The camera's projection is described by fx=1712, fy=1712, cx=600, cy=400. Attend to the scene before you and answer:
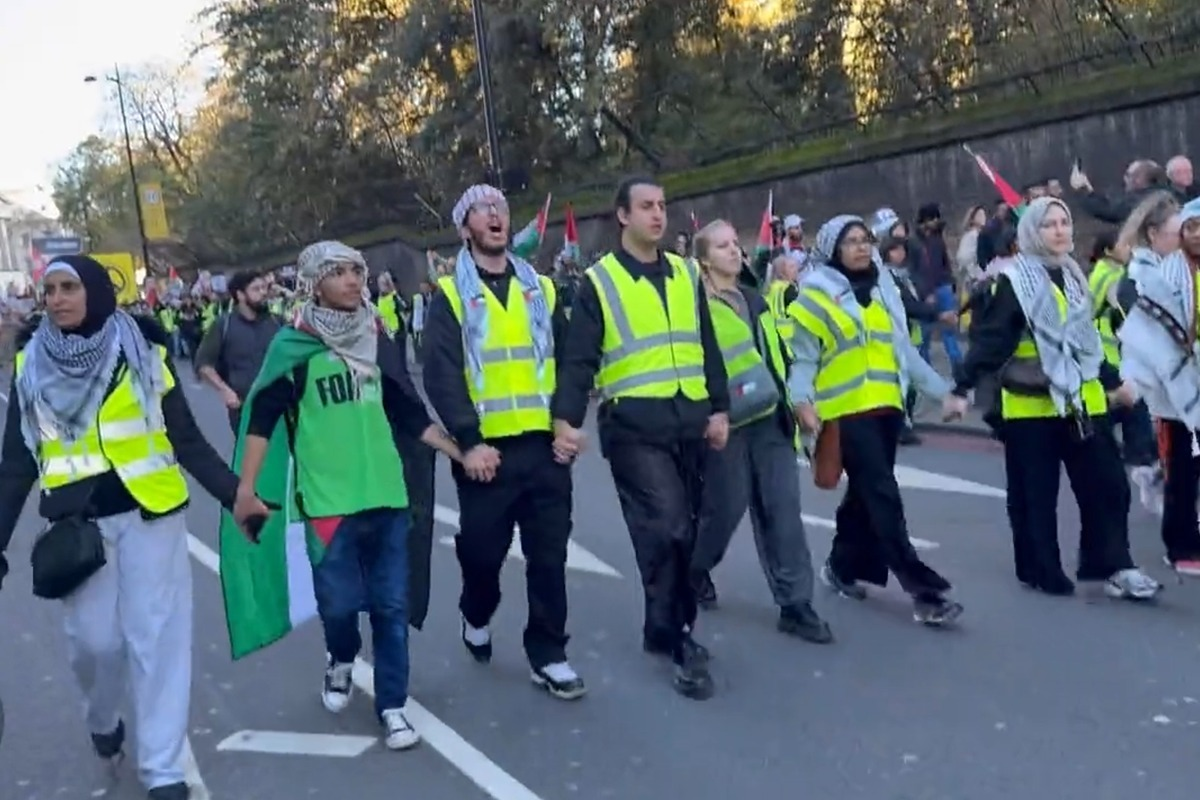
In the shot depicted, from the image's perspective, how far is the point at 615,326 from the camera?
21.6 feet

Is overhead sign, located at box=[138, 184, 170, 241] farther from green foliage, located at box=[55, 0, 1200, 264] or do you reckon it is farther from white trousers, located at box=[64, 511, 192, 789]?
white trousers, located at box=[64, 511, 192, 789]

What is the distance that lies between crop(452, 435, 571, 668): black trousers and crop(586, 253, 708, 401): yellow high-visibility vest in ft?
1.33

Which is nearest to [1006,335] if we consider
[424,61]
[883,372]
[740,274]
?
[883,372]

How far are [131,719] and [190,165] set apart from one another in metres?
65.8

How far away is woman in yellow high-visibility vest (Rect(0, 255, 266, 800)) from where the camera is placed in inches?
221

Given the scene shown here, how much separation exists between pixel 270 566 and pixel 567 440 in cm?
122

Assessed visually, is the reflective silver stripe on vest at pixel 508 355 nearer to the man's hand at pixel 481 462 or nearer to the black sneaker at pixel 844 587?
the man's hand at pixel 481 462

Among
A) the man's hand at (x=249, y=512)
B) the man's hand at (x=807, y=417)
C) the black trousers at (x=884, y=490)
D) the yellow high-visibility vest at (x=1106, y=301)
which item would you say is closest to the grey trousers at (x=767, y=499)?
the man's hand at (x=807, y=417)

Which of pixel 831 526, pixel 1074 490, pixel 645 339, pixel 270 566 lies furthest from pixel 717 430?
pixel 831 526

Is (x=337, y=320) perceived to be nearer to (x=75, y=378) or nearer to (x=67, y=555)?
(x=75, y=378)

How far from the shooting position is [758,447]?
24.6ft

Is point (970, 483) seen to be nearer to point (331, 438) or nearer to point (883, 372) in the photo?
point (883, 372)

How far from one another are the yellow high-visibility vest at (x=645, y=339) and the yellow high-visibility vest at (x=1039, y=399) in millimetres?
1743

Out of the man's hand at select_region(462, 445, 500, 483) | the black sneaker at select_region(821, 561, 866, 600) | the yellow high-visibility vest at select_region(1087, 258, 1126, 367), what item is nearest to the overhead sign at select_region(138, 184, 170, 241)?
the yellow high-visibility vest at select_region(1087, 258, 1126, 367)
